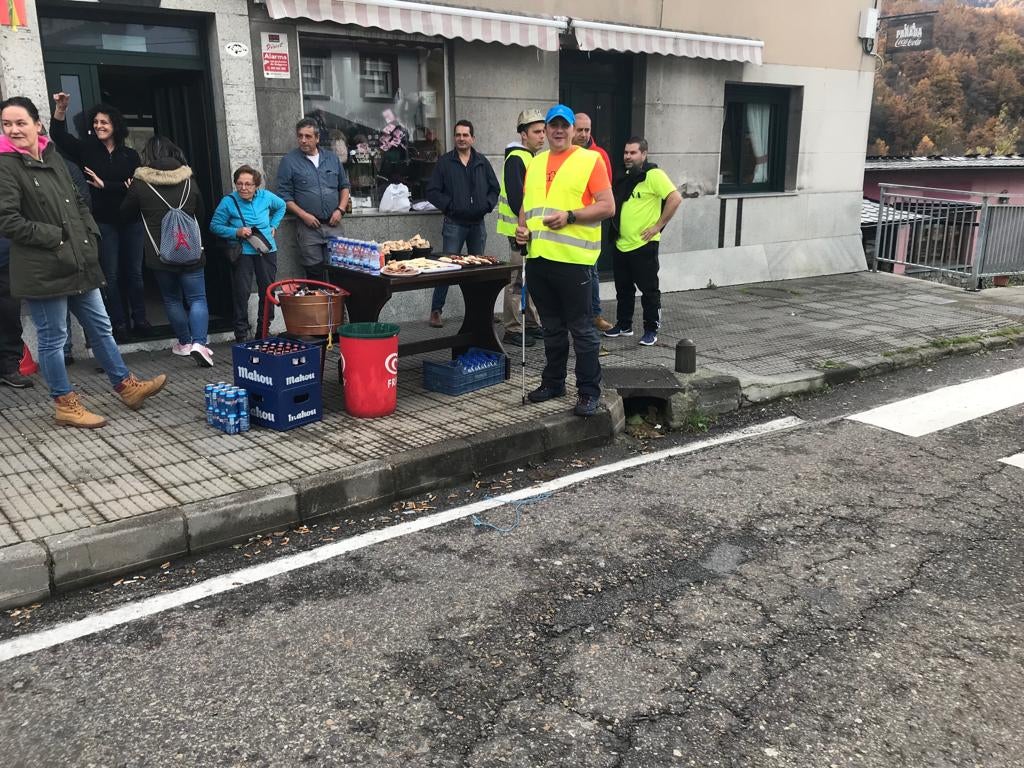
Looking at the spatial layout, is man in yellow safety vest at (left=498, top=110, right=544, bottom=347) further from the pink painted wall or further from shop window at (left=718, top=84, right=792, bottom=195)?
the pink painted wall

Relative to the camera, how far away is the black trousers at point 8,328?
653 cm

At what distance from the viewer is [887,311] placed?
10.5 m

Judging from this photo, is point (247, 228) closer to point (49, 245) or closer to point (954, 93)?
point (49, 245)

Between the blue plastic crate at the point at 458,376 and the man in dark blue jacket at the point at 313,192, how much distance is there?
223 cm

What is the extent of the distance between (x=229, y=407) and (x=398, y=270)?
155 centimetres

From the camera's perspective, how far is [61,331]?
552 cm

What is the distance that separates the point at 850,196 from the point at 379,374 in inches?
417

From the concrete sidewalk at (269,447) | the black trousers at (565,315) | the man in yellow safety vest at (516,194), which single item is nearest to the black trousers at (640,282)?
the concrete sidewalk at (269,447)

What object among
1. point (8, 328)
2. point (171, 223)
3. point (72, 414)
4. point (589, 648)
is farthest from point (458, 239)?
point (589, 648)

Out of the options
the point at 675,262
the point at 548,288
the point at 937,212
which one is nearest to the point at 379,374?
the point at 548,288

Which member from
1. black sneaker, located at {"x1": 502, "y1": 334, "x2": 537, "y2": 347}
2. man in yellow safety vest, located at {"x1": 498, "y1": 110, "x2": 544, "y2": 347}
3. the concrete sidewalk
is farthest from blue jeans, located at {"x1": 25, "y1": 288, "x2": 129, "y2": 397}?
black sneaker, located at {"x1": 502, "y1": 334, "x2": 537, "y2": 347}

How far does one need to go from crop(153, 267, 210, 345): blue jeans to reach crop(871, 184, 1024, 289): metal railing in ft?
34.0

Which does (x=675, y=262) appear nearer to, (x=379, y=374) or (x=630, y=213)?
(x=630, y=213)

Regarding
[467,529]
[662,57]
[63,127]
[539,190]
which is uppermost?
[662,57]
